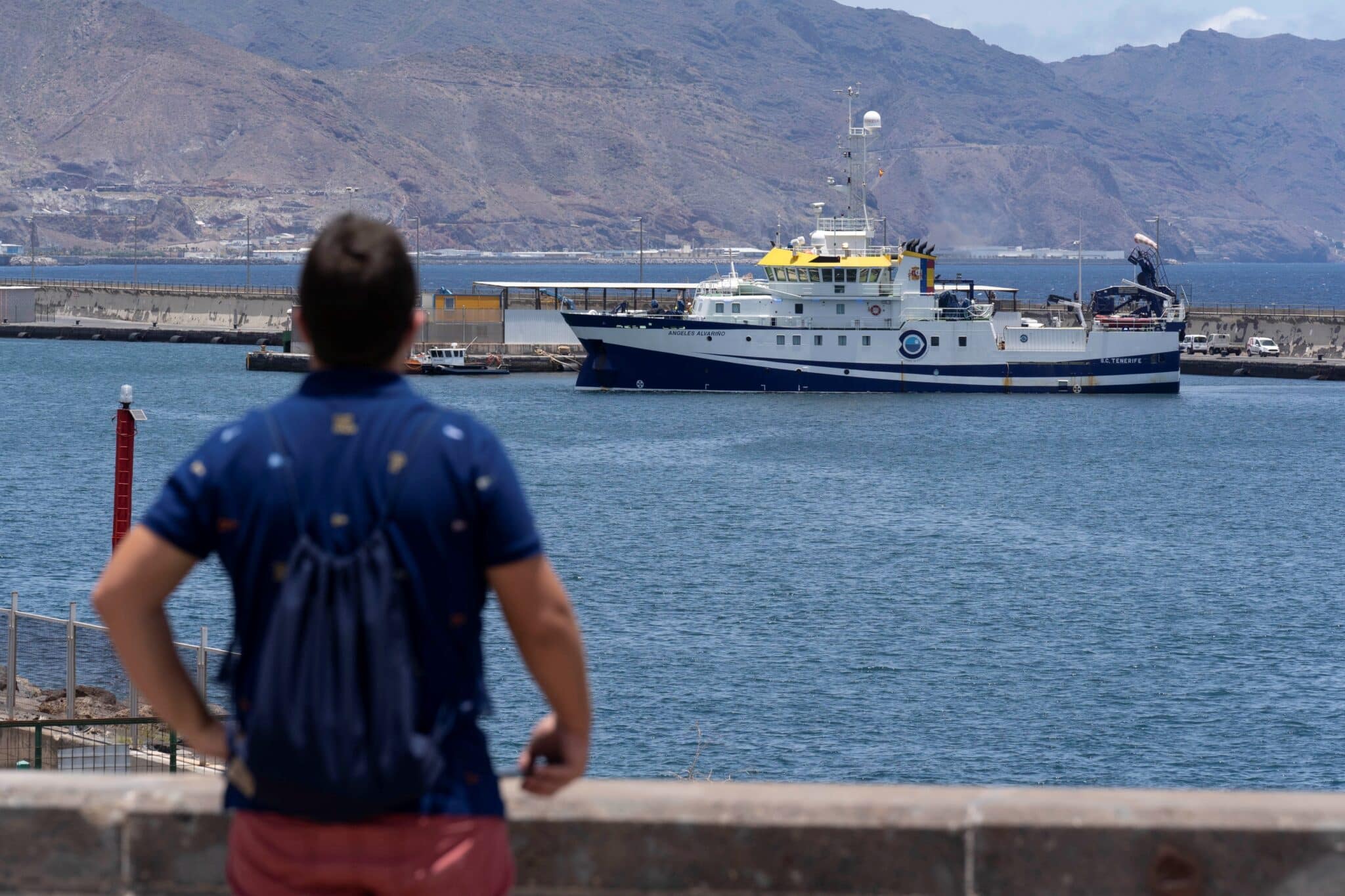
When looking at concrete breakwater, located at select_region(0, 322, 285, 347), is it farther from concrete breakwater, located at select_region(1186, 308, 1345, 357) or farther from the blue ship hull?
concrete breakwater, located at select_region(1186, 308, 1345, 357)

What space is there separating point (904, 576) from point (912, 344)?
134 feet

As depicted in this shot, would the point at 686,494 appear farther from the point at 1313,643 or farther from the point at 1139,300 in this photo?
the point at 1139,300

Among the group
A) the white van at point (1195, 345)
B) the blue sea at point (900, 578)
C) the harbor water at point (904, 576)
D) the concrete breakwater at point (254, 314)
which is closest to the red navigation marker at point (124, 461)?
the blue sea at point (900, 578)

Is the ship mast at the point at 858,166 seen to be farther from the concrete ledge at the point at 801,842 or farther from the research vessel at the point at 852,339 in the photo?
the concrete ledge at the point at 801,842

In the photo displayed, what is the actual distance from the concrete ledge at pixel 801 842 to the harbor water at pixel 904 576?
16.5 m

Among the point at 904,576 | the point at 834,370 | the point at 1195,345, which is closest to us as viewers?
the point at 904,576

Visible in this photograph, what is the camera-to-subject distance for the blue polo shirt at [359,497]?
3111mm

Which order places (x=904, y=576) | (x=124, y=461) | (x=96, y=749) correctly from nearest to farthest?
(x=96, y=749) < (x=124, y=461) < (x=904, y=576)

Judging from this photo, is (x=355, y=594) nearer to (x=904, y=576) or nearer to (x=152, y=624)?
(x=152, y=624)

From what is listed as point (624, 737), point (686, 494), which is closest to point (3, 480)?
point (686, 494)

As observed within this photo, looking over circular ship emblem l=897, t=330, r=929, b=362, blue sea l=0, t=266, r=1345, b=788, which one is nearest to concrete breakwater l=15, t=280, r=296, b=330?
blue sea l=0, t=266, r=1345, b=788

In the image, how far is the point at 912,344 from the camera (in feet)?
251

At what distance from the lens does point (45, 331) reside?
114 metres

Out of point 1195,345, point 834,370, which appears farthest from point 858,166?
point 1195,345
